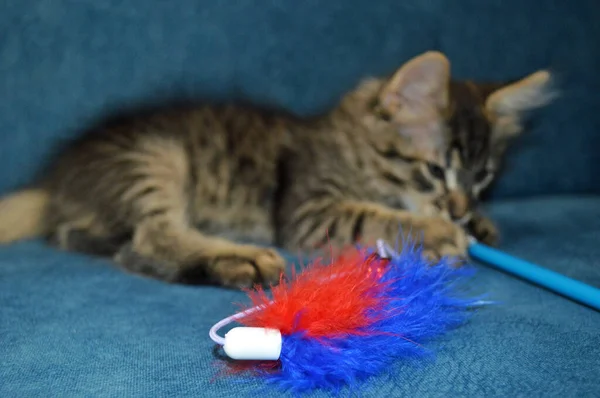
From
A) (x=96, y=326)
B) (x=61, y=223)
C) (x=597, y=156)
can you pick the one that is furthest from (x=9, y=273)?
(x=597, y=156)

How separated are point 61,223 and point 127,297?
534 millimetres

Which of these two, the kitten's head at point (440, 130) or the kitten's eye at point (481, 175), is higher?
the kitten's head at point (440, 130)

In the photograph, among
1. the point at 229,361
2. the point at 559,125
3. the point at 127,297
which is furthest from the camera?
the point at 559,125

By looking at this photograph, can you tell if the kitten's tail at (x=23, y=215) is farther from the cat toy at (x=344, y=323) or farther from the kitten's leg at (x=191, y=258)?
the cat toy at (x=344, y=323)

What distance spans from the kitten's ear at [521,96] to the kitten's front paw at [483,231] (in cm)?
28

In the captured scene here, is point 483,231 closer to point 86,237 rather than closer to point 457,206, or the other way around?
point 457,206

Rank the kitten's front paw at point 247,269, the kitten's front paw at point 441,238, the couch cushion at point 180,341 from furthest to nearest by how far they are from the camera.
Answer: the kitten's front paw at point 441,238 → the kitten's front paw at point 247,269 → the couch cushion at point 180,341

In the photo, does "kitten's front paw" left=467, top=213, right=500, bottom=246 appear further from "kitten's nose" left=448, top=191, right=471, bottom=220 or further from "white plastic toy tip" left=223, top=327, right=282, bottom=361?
"white plastic toy tip" left=223, top=327, right=282, bottom=361

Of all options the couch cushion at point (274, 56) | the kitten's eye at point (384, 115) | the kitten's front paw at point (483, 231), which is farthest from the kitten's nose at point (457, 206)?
the couch cushion at point (274, 56)

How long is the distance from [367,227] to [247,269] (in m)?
0.35

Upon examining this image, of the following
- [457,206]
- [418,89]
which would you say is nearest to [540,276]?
[457,206]

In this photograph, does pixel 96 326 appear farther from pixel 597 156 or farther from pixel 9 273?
pixel 597 156

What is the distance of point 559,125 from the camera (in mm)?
1979

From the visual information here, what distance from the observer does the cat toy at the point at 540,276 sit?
908mm
